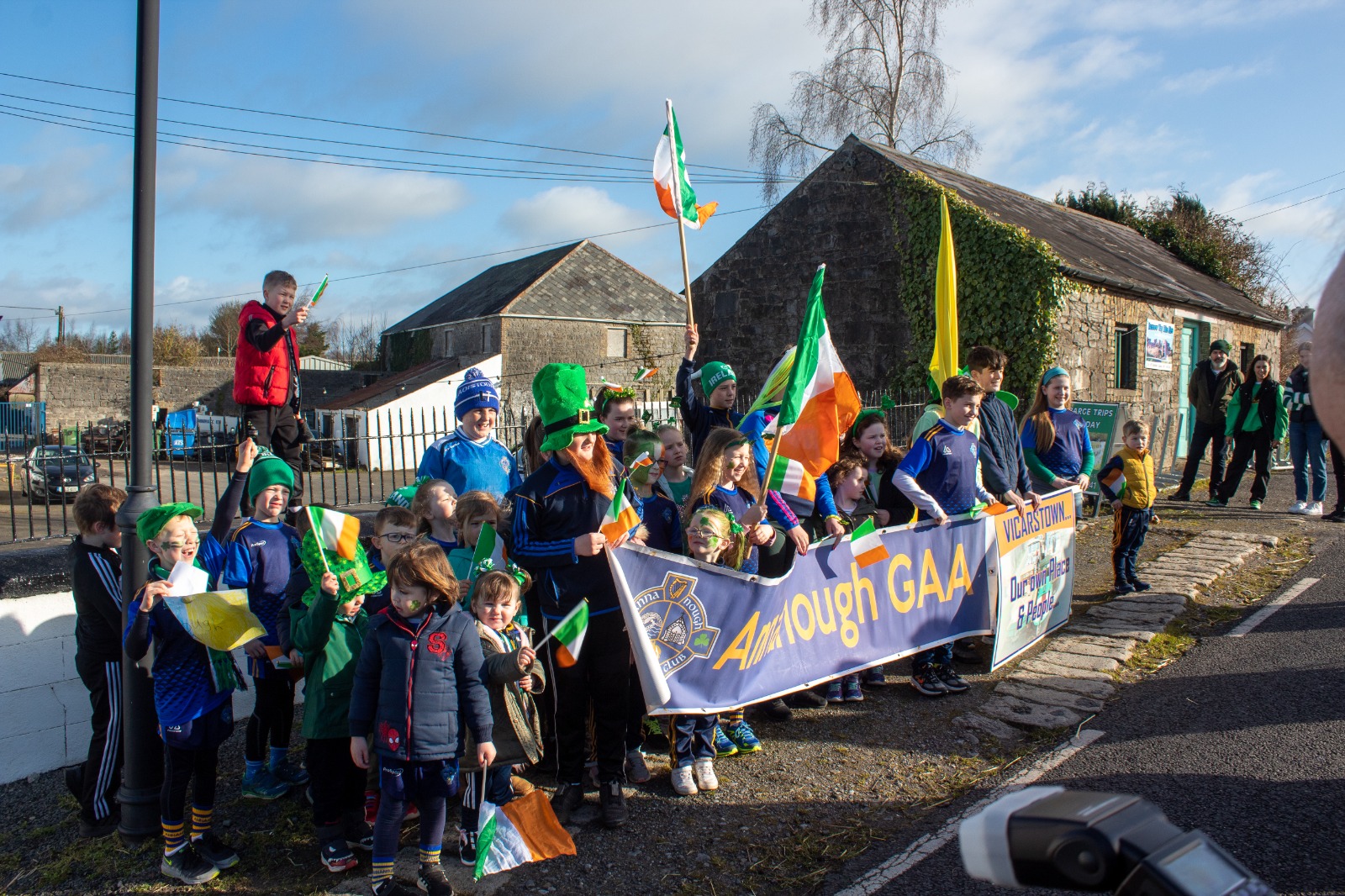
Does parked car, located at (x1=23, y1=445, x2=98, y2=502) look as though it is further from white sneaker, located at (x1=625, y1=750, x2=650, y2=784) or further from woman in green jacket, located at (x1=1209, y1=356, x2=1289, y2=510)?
woman in green jacket, located at (x1=1209, y1=356, x2=1289, y2=510)

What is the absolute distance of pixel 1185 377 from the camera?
17.9m

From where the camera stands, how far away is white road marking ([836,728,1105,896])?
3391 mm

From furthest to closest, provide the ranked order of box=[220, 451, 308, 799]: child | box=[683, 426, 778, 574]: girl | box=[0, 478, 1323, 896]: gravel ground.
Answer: box=[683, 426, 778, 574]: girl → box=[220, 451, 308, 799]: child → box=[0, 478, 1323, 896]: gravel ground

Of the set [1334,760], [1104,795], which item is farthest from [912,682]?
[1104,795]

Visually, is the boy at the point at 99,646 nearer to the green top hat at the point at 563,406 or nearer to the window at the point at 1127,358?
the green top hat at the point at 563,406

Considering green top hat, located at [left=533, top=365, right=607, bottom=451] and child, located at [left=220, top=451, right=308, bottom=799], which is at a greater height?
green top hat, located at [left=533, top=365, right=607, bottom=451]

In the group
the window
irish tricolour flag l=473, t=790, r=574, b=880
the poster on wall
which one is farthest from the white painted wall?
the poster on wall

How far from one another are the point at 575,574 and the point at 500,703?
660mm

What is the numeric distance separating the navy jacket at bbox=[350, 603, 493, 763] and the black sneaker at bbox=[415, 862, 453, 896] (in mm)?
432

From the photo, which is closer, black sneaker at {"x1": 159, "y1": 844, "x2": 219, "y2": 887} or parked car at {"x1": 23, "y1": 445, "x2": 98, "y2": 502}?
black sneaker at {"x1": 159, "y1": 844, "x2": 219, "y2": 887}

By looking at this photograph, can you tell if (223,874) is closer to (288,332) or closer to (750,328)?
(288,332)

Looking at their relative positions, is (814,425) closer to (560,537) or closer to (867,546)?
(867,546)

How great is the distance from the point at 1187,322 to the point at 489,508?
59.6 feet

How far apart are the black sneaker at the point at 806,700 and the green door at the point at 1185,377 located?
14.8 metres
